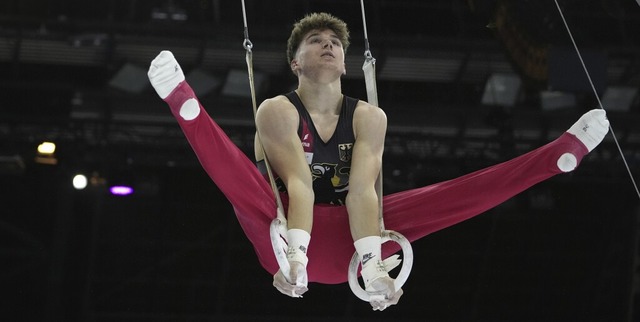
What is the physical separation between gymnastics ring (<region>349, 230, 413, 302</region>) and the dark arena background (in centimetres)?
406

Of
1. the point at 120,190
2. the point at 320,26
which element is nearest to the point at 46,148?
the point at 120,190

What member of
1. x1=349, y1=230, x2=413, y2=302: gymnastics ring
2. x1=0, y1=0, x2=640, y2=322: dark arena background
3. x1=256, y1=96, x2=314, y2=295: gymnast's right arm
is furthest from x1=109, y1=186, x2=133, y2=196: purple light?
x1=349, y1=230, x2=413, y2=302: gymnastics ring

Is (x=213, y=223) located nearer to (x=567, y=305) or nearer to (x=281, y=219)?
(x=567, y=305)

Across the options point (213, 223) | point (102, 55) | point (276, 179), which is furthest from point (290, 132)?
point (213, 223)

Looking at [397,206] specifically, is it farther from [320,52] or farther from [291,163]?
[320,52]

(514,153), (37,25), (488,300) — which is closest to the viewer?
(37,25)

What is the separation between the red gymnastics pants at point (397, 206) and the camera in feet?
→ 11.7

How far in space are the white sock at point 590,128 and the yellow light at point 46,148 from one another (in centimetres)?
521

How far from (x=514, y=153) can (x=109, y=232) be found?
349cm

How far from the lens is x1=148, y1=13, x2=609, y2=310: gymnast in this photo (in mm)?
3484

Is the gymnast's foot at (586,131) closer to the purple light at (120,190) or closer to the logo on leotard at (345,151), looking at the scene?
the logo on leotard at (345,151)

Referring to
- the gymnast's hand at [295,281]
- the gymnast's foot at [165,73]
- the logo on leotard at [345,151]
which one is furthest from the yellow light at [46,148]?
the gymnast's hand at [295,281]

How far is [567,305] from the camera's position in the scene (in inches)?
347

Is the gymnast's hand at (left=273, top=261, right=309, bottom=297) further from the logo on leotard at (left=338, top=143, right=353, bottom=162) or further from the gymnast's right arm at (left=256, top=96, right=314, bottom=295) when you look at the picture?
the logo on leotard at (left=338, top=143, right=353, bottom=162)
